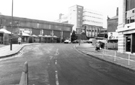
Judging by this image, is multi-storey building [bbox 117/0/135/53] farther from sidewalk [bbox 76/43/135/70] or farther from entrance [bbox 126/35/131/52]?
sidewalk [bbox 76/43/135/70]

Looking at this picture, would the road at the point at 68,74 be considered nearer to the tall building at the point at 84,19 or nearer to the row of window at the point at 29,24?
the row of window at the point at 29,24

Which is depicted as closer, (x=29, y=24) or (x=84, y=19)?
(x=29, y=24)

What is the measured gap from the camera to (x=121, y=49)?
2327 cm

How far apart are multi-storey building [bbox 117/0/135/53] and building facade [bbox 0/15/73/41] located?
32.6 metres

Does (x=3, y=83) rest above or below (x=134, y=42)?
below

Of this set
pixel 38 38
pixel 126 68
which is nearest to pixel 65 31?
pixel 38 38

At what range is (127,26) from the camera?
72.0ft

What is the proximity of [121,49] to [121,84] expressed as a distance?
1791 cm

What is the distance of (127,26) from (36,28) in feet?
140

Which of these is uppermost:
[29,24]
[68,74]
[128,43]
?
[29,24]

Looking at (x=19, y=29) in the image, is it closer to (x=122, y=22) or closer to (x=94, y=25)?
(x=122, y=22)

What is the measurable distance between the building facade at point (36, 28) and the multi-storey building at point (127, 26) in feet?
107

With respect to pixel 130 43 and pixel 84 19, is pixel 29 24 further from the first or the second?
pixel 84 19

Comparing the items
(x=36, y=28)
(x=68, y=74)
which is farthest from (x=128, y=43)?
(x=36, y=28)
